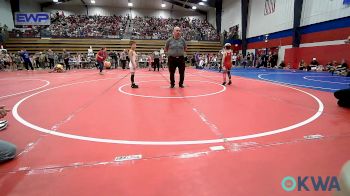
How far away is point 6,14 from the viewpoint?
26.8m

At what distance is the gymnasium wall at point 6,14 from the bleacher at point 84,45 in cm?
245

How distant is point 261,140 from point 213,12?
3833cm

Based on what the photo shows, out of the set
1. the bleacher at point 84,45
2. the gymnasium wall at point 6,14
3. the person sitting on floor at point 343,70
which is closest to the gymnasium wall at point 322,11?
the person sitting on floor at point 343,70

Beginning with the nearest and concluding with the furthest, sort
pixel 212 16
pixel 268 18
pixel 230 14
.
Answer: pixel 268 18 → pixel 230 14 → pixel 212 16

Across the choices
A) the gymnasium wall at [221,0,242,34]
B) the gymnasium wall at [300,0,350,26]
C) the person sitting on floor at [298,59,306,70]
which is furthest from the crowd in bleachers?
the person sitting on floor at [298,59,306,70]

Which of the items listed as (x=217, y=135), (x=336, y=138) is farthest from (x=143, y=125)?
(x=336, y=138)

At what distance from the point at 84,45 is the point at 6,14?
9572mm

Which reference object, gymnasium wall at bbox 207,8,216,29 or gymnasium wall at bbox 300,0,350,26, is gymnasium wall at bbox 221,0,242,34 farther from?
gymnasium wall at bbox 300,0,350,26

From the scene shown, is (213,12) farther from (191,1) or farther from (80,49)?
(80,49)

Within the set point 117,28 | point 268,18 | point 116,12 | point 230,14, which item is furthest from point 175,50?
point 116,12

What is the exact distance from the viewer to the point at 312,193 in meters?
1.89

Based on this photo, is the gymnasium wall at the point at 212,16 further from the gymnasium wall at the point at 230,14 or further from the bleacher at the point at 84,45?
the bleacher at the point at 84,45

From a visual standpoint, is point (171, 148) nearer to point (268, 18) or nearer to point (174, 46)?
point (174, 46)

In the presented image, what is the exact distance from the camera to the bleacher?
2648 centimetres
